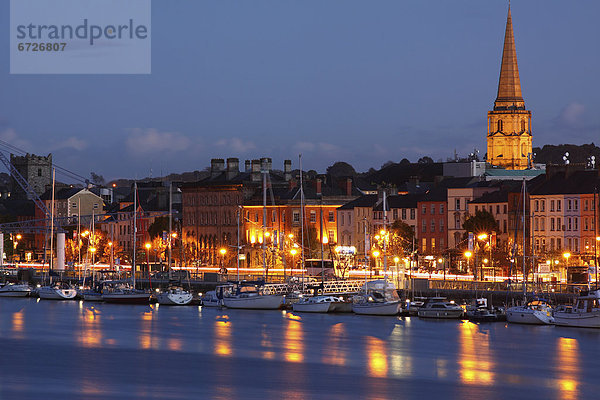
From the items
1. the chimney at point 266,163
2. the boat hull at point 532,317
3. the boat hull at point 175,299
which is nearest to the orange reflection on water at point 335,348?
the boat hull at point 532,317

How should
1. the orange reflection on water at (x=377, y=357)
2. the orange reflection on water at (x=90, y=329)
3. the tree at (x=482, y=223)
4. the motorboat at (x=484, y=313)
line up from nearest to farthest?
the orange reflection on water at (x=377, y=357) → the orange reflection on water at (x=90, y=329) → the motorboat at (x=484, y=313) → the tree at (x=482, y=223)

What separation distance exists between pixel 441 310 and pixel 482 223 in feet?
85.0

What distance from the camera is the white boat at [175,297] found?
10400 centimetres

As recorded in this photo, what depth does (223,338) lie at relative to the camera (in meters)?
78.2

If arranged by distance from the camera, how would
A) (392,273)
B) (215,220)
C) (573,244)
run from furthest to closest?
1. (215,220)
2. (573,244)
3. (392,273)

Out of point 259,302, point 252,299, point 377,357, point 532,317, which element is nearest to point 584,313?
point 532,317

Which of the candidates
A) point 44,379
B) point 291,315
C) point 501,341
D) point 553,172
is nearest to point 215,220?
point 553,172

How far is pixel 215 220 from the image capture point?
5655 inches

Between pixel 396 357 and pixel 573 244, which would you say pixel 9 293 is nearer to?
pixel 573 244

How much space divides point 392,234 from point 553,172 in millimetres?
14653

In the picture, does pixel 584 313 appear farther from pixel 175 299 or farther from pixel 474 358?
pixel 175 299

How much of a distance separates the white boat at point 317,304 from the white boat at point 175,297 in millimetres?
13482

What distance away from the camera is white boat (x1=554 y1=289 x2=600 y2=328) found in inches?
3039

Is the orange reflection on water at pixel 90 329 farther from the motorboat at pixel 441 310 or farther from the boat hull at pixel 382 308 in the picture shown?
the motorboat at pixel 441 310
